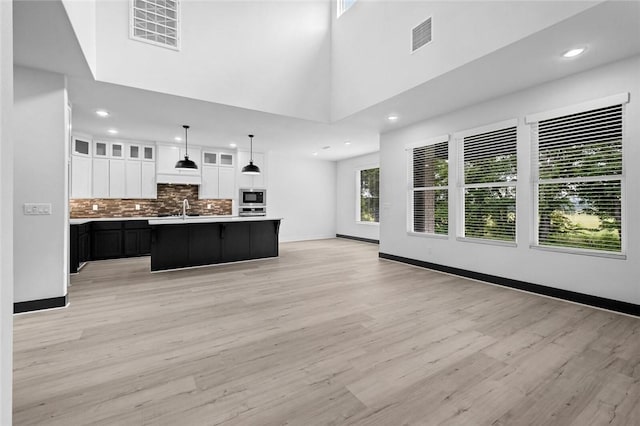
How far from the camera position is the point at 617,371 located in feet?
6.88

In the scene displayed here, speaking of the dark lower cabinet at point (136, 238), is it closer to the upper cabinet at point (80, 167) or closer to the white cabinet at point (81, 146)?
the upper cabinet at point (80, 167)

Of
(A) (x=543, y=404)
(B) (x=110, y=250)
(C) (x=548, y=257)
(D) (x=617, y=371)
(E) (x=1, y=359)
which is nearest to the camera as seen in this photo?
(E) (x=1, y=359)

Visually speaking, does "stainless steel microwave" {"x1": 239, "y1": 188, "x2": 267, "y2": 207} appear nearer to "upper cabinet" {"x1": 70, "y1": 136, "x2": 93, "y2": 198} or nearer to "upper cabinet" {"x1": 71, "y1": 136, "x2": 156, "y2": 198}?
"upper cabinet" {"x1": 71, "y1": 136, "x2": 156, "y2": 198}

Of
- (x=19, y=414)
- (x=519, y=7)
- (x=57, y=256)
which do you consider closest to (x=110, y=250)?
(x=57, y=256)

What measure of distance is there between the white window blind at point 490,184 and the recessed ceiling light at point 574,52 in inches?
43.8

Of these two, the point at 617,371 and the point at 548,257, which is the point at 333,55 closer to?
the point at 548,257

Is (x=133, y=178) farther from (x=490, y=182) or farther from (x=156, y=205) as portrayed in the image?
(x=490, y=182)

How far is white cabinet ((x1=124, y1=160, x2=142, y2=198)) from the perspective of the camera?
22.5 ft

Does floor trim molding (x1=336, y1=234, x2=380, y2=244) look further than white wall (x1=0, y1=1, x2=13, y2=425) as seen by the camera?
Yes

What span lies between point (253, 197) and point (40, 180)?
17.2 feet

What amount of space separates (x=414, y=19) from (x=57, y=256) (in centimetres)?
536

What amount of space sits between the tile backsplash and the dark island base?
2.42 m

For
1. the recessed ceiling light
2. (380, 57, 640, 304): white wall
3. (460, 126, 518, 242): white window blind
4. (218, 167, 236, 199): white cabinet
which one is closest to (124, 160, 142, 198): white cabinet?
(218, 167, 236, 199): white cabinet

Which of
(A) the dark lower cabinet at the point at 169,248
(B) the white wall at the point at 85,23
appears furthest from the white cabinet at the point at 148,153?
(B) the white wall at the point at 85,23
